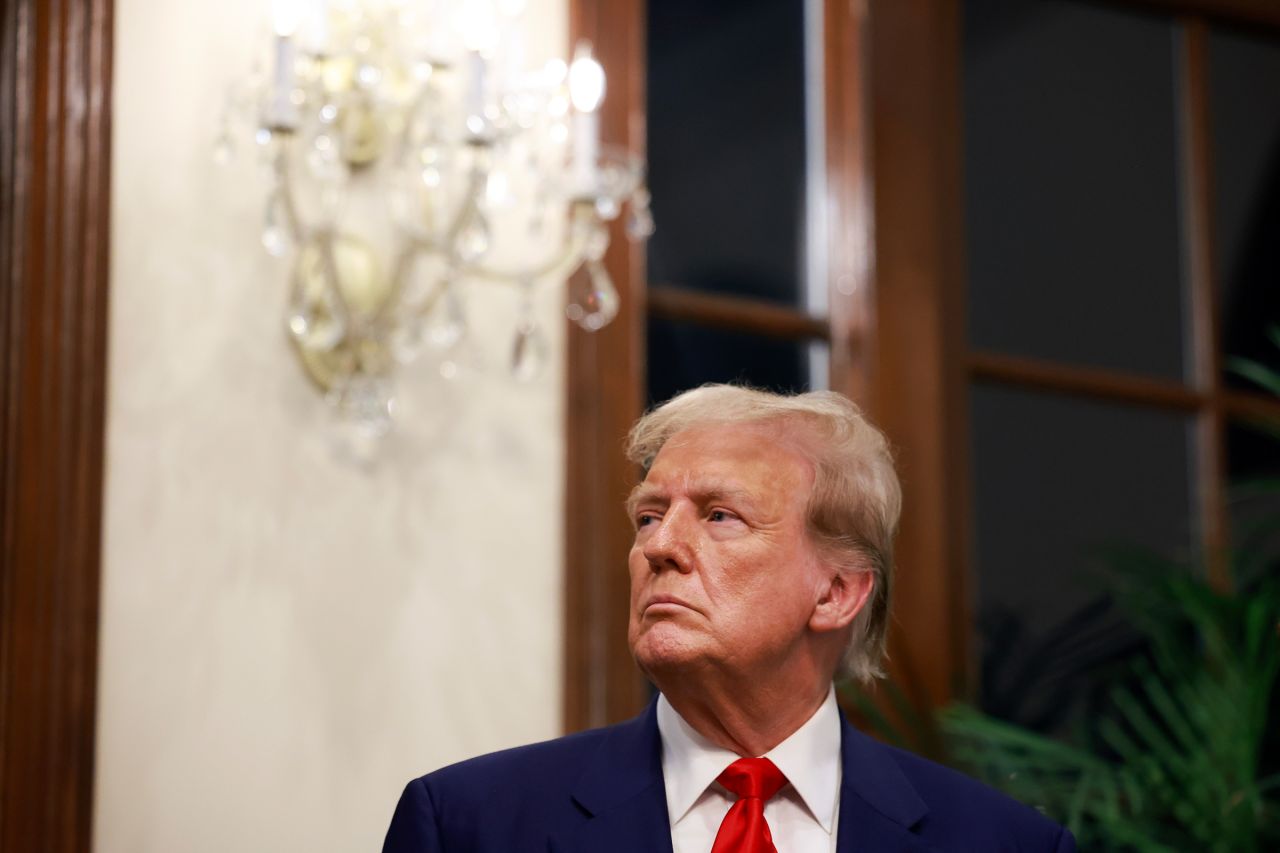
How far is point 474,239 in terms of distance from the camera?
8.88 feet

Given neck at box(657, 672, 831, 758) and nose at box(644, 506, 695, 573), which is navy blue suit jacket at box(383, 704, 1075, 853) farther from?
nose at box(644, 506, 695, 573)

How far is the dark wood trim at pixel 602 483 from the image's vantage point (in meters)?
2.88

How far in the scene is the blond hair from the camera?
2088mm

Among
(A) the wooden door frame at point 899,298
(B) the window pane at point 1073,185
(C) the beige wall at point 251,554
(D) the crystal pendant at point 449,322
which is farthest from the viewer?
(B) the window pane at point 1073,185

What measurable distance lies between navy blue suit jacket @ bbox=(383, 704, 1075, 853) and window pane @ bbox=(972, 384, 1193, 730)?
1.29 metres

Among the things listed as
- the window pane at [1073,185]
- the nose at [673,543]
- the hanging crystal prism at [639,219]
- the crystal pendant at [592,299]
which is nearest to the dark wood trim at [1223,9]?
the window pane at [1073,185]

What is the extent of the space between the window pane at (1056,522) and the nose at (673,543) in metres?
1.48

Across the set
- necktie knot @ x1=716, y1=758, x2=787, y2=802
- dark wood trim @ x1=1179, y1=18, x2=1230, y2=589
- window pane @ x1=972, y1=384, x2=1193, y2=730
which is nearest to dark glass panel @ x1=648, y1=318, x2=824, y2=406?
window pane @ x1=972, y1=384, x2=1193, y2=730

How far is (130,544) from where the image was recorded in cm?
257

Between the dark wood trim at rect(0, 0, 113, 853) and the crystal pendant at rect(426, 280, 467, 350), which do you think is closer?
the dark wood trim at rect(0, 0, 113, 853)

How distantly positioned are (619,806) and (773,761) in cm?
17

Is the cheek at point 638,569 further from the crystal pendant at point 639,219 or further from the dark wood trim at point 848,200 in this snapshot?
the dark wood trim at point 848,200

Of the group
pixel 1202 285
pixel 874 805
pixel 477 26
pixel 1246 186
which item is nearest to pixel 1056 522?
pixel 1202 285

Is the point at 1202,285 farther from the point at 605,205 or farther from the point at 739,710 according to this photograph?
the point at 739,710
